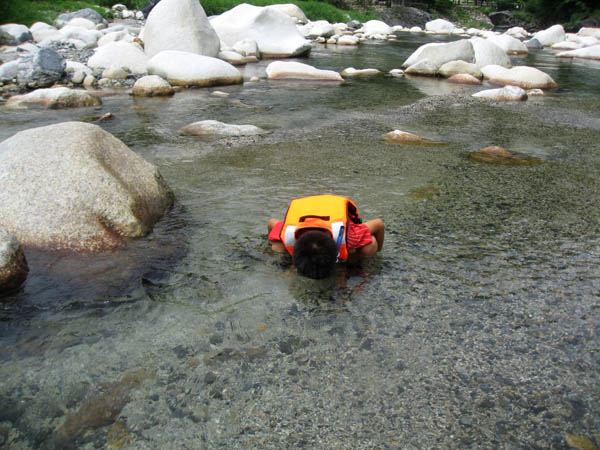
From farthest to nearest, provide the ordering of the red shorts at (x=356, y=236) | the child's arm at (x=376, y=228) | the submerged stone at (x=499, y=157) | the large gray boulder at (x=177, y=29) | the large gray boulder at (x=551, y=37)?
the large gray boulder at (x=551, y=37), the large gray boulder at (x=177, y=29), the submerged stone at (x=499, y=157), the child's arm at (x=376, y=228), the red shorts at (x=356, y=236)

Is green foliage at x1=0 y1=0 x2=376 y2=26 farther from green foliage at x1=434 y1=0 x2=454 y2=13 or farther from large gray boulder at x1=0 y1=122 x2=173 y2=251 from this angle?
large gray boulder at x1=0 y1=122 x2=173 y2=251

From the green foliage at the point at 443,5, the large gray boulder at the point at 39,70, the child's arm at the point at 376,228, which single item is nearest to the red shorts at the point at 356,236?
the child's arm at the point at 376,228

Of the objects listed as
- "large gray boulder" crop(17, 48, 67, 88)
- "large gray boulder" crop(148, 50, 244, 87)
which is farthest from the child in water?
"large gray boulder" crop(17, 48, 67, 88)

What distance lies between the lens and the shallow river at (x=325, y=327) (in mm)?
2516

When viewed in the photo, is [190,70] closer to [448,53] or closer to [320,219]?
[448,53]

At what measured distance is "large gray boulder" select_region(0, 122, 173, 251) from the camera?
4.20 metres

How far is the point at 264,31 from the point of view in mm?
19703

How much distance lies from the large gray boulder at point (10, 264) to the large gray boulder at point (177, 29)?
12389mm

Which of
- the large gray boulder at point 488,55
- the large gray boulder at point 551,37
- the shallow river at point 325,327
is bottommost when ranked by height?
the large gray boulder at point 551,37

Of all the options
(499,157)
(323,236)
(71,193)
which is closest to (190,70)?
(499,157)

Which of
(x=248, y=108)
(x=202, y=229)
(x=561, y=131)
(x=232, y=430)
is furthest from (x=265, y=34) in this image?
(x=232, y=430)

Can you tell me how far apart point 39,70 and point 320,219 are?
11531mm

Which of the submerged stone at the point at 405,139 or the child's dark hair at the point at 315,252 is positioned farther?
the submerged stone at the point at 405,139

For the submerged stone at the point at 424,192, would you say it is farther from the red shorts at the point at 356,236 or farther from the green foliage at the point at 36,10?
the green foliage at the point at 36,10
